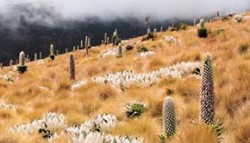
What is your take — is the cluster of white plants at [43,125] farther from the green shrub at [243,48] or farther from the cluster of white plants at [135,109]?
the green shrub at [243,48]

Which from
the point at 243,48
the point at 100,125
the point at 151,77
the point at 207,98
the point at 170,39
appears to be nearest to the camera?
the point at 207,98

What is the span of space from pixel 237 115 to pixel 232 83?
232 centimetres

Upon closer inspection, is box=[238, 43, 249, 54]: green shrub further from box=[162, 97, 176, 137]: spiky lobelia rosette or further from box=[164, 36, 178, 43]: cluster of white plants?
box=[164, 36, 178, 43]: cluster of white plants

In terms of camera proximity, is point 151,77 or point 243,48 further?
point 243,48

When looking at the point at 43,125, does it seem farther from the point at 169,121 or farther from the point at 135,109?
the point at 169,121

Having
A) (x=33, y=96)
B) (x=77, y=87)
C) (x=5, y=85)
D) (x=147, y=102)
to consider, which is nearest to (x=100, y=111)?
(x=147, y=102)

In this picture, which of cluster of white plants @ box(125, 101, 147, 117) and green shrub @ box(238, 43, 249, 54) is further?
green shrub @ box(238, 43, 249, 54)

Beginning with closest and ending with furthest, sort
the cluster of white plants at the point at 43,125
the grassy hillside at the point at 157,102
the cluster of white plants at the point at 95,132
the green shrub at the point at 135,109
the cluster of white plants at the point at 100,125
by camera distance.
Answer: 1. the cluster of white plants at the point at 95,132
2. the grassy hillside at the point at 157,102
3. the cluster of white plants at the point at 100,125
4. the cluster of white plants at the point at 43,125
5. the green shrub at the point at 135,109

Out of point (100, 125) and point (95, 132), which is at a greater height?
point (95, 132)

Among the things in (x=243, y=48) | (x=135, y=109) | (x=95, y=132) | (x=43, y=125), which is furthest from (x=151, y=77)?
(x=95, y=132)

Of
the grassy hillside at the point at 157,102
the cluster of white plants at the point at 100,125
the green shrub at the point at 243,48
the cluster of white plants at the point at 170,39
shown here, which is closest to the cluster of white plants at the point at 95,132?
the cluster of white plants at the point at 100,125

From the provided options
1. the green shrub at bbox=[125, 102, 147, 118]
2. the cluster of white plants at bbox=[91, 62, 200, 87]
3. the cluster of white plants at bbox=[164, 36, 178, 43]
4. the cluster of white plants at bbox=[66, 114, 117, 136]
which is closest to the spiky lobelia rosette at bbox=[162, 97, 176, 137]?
the cluster of white plants at bbox=[66, 114, 117, 136]

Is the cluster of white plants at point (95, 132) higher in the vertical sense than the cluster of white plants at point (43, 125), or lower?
higher

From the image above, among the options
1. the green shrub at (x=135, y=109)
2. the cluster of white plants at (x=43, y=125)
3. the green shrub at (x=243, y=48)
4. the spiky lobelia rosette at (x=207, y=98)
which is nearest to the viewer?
the spiky lobelia rosette at (x=207, y=98)
